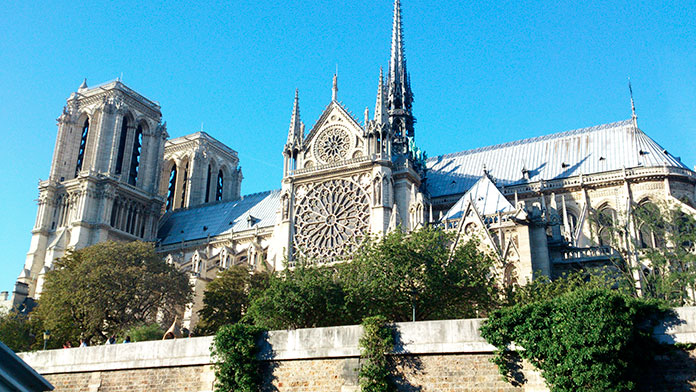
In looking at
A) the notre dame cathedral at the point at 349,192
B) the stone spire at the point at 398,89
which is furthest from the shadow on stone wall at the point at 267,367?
the stone spire at the point at 398,89

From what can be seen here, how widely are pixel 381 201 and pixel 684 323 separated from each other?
26.4 m

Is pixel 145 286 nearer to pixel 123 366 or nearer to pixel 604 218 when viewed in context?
pixel 123 366

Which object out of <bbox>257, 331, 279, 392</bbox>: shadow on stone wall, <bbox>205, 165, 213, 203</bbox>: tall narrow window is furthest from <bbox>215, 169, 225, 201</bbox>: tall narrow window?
<bbox>257, 331, 279, 392</bbox>: shadow on stone wall

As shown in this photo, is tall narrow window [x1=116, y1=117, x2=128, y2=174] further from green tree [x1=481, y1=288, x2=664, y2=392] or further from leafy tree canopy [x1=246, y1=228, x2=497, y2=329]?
green tree [x1=481, y1=288, x2=664, y2=392]

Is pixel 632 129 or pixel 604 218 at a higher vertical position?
pixel 632 129

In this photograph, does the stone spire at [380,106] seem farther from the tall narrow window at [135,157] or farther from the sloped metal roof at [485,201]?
the tall narrow window at [135,157]

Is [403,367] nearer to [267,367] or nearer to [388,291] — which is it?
[267,367]

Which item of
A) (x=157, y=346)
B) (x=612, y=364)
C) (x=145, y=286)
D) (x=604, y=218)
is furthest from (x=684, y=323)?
(x=145, y=286)

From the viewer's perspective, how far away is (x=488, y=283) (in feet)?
85.9

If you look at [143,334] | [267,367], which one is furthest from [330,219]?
[267,367]

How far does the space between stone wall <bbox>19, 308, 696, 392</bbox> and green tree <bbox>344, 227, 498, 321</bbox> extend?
6.35m

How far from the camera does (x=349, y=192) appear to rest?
4275cm

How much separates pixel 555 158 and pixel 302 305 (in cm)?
2870

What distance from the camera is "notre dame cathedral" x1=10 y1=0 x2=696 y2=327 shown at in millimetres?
36594
